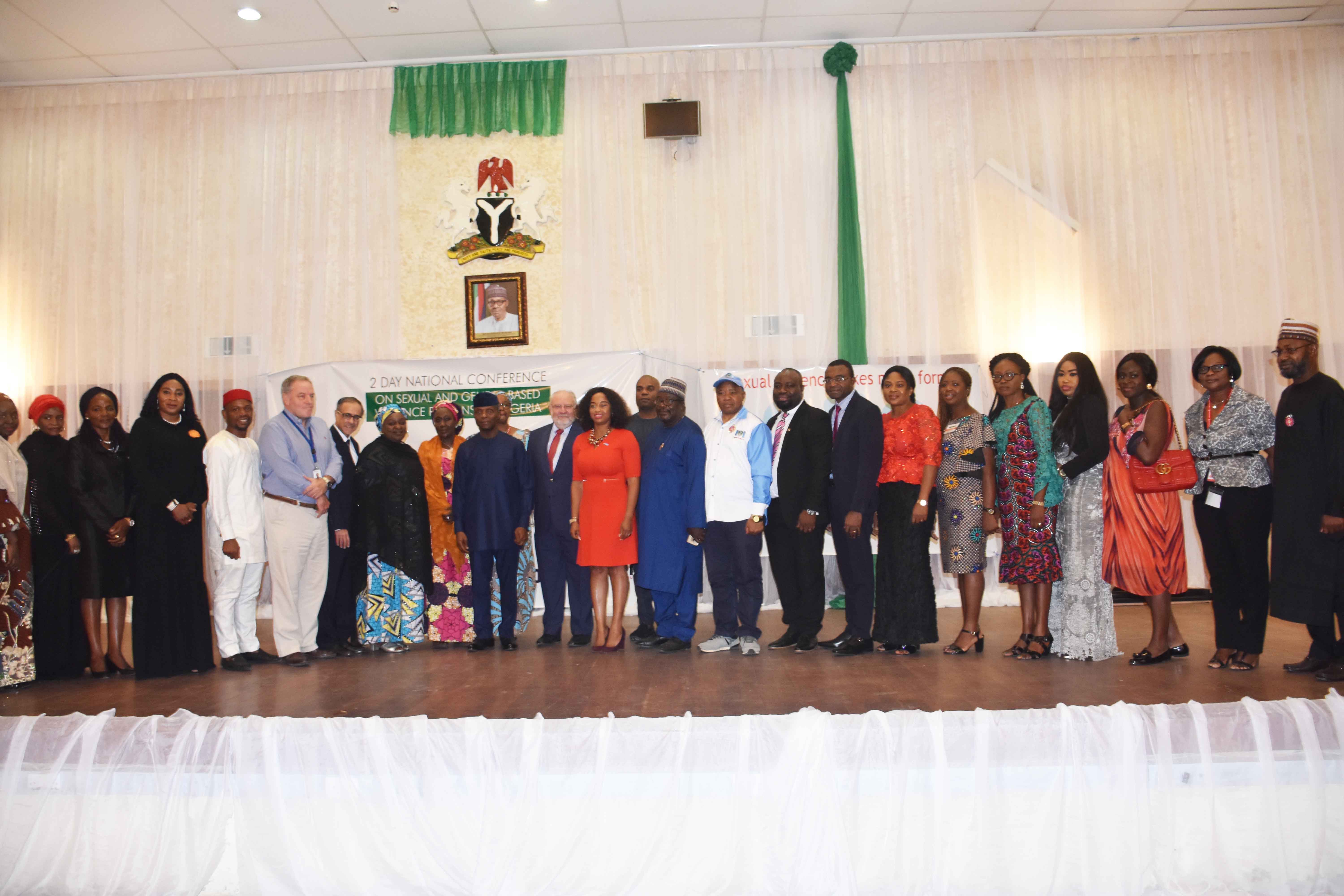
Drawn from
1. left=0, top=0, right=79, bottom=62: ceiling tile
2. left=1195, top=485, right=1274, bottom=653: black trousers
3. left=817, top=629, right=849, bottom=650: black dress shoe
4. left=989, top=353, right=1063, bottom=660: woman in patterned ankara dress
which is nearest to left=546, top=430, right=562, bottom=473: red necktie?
left=817, top=629, right=849, bottom=650: black dress shoe

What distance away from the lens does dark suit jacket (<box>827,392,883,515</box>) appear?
13.9ft

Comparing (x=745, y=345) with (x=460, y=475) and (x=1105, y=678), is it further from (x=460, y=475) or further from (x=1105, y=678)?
(x=1105, y=678)

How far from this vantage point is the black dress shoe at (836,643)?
437cm

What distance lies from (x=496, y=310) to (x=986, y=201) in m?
4.08

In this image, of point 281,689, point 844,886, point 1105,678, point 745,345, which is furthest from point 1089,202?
point 281,689

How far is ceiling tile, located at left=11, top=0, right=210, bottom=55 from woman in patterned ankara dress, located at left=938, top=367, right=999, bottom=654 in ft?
20.8

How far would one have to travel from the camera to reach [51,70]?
7359 millimetres

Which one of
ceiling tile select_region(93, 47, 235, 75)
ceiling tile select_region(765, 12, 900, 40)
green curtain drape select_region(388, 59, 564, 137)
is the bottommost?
green curtain drape select_region(388, 59, 564, 137)

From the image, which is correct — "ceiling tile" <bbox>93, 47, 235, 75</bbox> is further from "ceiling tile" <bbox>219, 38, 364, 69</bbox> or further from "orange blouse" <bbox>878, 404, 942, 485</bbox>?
"orange blouse" <bbox>878, 404, 942, 485</bbox>

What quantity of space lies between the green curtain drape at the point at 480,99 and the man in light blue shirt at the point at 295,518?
3.50 meters

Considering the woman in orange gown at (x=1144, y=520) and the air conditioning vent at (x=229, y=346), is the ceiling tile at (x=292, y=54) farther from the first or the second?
the woman in orange gown at (x=1144, y=520)

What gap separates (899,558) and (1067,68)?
16.9ft

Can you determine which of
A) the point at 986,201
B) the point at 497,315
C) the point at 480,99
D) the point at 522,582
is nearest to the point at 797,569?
the point at 522,582

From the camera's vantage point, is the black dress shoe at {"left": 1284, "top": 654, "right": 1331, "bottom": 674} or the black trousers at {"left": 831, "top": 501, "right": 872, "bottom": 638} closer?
the black dress shoe at {"left": 1284, "top": 654, "right": 1331, "bottom": 674}
